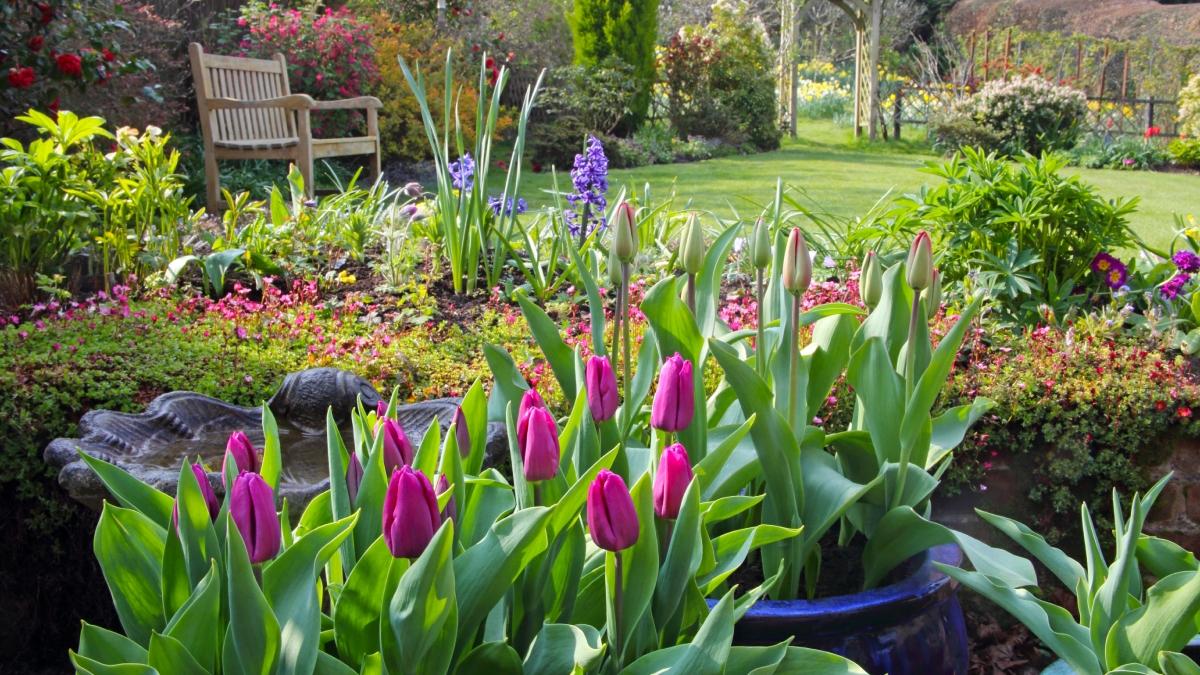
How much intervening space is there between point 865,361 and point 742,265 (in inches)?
101

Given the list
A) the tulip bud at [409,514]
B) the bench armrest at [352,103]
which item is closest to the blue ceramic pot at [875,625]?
the tulip bud at [409,514]

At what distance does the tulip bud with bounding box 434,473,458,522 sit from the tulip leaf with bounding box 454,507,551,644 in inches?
2.3

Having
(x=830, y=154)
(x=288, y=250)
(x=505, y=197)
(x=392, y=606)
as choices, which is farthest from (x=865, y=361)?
(x=830, y=154)

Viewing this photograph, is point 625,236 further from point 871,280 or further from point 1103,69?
point 1103,69

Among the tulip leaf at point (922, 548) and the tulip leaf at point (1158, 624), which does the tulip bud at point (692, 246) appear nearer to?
the tulip leaf at point (922, 548)

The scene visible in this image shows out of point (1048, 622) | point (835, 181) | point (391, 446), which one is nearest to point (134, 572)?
point (391, 446)

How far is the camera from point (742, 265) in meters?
4.28

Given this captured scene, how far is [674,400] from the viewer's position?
1333 mm

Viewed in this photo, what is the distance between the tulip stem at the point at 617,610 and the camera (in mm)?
1166

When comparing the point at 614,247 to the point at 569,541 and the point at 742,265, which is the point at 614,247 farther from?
the point at 742,265

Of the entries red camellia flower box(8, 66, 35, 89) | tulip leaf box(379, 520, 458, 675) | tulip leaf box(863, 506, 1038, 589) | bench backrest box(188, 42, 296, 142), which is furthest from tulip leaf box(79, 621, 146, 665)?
bench backrest box(188, 42, 296, 142)

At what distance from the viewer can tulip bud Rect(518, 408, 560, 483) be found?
122cm

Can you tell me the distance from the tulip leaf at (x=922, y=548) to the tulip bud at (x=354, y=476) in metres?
0.84

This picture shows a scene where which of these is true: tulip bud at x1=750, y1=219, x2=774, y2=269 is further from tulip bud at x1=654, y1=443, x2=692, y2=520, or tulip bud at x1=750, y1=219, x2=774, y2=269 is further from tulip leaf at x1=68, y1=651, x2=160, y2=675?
tulip leaf at x1=68, y1=651, x2=160, y2=675
